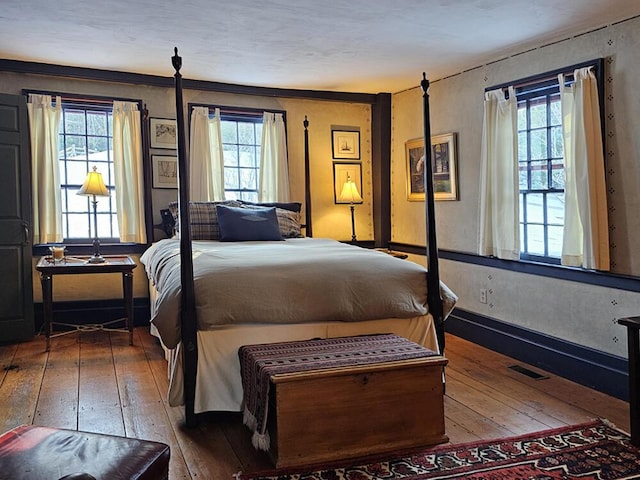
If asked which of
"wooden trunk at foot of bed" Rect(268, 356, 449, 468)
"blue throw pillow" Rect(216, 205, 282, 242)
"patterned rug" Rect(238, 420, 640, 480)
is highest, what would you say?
"blue throw pillow" Rect(216, 205, 282, 242)

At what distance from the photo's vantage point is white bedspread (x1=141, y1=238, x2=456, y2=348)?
111 inches

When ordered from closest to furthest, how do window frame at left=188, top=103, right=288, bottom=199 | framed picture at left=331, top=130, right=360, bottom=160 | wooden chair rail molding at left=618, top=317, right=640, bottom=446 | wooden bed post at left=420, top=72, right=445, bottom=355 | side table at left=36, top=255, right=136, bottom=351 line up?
wooden chair rail molding at left=618, top=317, right=640, bottom=446, wooden bed post at left=420, top=72, right=445, bottom=355, side table at left=36, top=255, right=136, bottom=351, window frame at left=188, top=103, right=288, bottom=199, framed picture at left=331, top=130, right=360, bottom=160

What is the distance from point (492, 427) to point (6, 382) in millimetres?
2996

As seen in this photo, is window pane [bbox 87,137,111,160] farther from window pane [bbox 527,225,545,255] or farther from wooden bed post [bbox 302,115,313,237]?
window pane [bbox 527,225,545,255]

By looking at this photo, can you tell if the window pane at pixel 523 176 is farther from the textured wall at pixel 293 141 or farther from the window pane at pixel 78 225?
the window pane at pixel 78 225

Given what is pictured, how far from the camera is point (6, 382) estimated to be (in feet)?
11.6

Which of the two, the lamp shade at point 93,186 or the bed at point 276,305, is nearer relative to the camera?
the bed at point 276,305

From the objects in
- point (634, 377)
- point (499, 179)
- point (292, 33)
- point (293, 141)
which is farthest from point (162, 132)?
point (634, 377)

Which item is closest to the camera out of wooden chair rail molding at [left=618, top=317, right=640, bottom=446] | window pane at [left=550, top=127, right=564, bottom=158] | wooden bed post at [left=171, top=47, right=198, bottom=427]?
wooden chair rail molding at [left=618, top=317, right=640, bottom=446]

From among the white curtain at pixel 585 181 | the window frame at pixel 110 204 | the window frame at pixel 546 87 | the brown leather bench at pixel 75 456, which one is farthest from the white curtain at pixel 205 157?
the brown leather bench at pixel 75 456

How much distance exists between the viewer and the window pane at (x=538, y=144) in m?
3.96

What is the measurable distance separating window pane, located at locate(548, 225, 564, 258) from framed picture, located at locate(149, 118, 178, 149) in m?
3.43

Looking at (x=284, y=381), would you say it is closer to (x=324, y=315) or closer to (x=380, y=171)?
(x=324, y=315)

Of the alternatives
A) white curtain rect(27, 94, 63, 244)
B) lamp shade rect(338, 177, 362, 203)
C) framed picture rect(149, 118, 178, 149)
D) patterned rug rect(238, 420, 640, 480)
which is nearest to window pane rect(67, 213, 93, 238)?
white curtain rect(27, 94, 63, 244)
